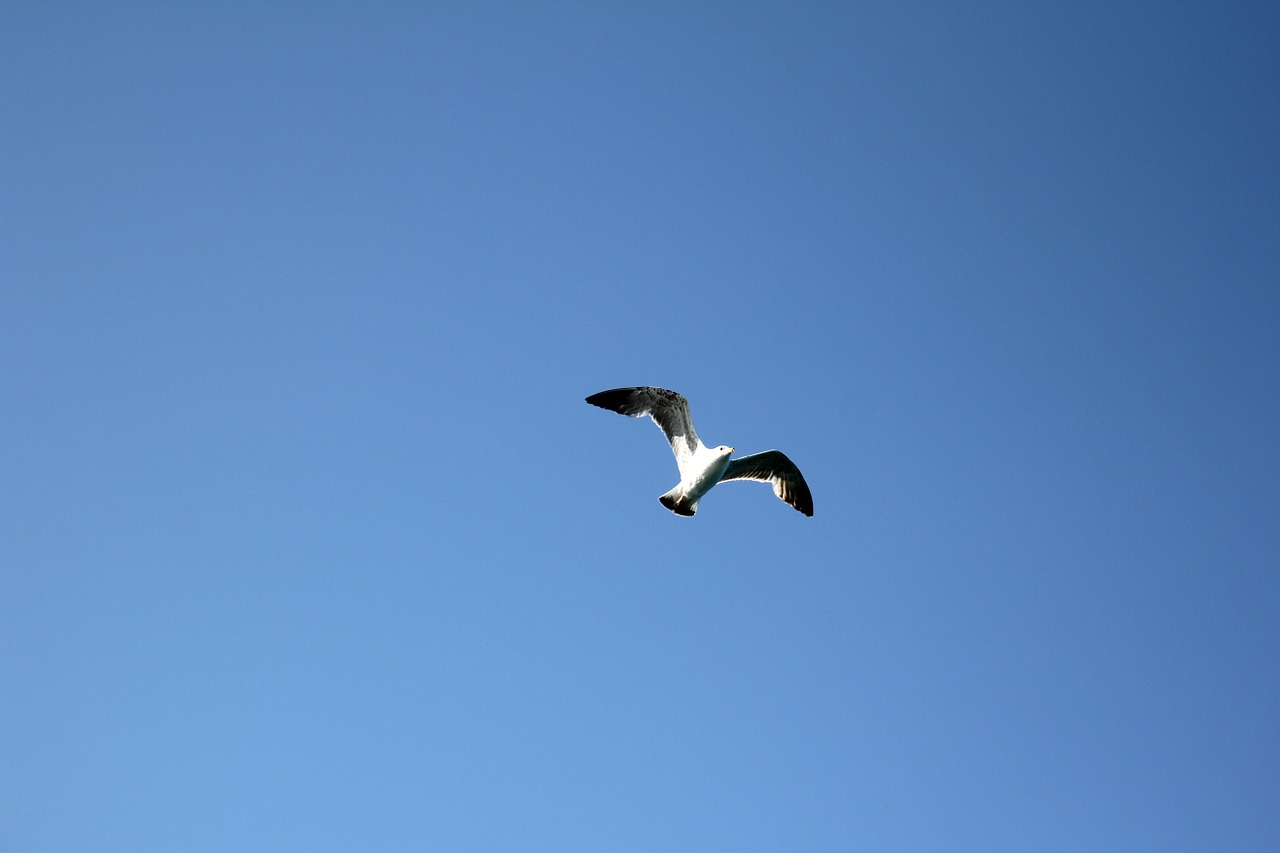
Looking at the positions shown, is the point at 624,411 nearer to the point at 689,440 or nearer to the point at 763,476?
the point at 689,440

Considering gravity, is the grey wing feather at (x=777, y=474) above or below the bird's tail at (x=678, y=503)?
above

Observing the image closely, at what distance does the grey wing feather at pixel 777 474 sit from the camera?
2478 centimetres

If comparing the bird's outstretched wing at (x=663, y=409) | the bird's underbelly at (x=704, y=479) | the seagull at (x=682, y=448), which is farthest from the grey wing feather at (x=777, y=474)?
the bird's outstretched wing at (x=663, y=409)

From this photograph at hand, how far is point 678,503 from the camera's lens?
24.0 meters

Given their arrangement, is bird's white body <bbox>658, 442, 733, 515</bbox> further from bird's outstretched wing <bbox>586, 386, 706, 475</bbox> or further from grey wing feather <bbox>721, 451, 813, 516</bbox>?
grey wing feather <bbox>721, 451, 813, 516</bbox>

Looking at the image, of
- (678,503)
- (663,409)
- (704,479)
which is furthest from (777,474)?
(663,409)

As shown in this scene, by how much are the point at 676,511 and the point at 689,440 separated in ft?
5.15

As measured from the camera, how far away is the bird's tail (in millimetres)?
23922

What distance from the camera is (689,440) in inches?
956

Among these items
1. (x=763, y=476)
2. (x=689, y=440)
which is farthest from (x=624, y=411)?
(x=763, y=476)

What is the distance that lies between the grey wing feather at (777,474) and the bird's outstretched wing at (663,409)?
1.08 metres

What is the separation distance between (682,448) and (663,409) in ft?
3.06

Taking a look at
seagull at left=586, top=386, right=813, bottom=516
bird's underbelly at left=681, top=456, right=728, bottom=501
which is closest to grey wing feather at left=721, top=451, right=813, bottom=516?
seagull at left=586, top=386, right=813, bottom=516

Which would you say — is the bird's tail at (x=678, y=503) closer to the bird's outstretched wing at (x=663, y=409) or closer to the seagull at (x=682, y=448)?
the seagull at (x=682, y=448)
